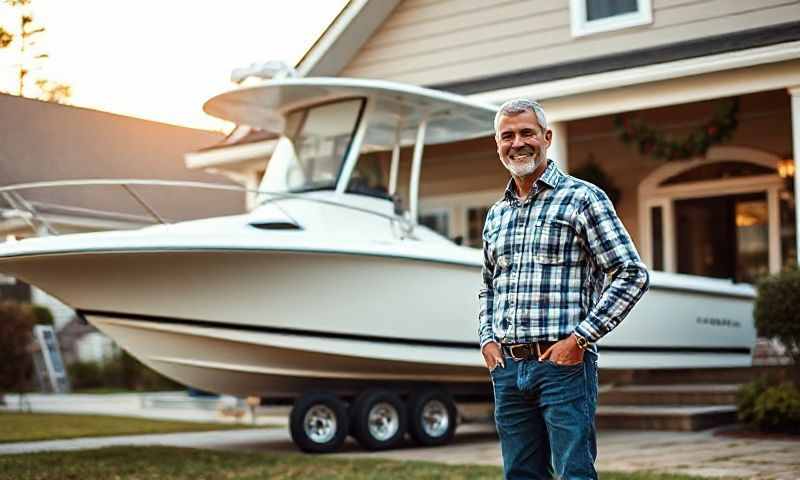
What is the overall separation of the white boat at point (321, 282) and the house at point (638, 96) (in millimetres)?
1594

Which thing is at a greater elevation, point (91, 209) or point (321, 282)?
point (91, 209)

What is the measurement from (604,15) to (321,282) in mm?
4861

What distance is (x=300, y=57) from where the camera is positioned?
44.3 ft

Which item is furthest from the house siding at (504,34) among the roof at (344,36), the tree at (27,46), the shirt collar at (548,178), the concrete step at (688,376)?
the shirt collar at (548,178)

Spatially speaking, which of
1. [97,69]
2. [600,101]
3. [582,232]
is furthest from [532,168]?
[97,69]

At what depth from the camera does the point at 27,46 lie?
1004cm

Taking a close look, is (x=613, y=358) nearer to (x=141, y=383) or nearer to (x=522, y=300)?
(x=522, y=300)

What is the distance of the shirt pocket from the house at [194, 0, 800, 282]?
280 inches

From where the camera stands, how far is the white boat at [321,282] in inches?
333

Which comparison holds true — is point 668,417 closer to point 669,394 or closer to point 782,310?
point 669,394

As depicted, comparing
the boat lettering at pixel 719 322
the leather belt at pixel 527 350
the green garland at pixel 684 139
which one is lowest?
the leather belt at pixel 527 350

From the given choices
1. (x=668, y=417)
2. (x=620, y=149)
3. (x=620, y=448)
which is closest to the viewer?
(x=620, y=448)

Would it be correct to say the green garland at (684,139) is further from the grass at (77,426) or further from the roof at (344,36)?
the grass at (77,426)

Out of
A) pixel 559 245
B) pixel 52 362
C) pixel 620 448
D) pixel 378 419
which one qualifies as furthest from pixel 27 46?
pixel 52 362
